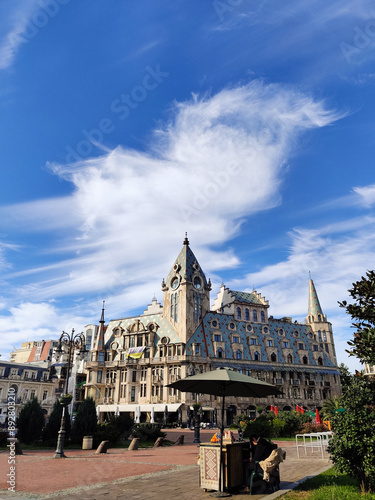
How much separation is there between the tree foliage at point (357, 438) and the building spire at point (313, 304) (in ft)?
199

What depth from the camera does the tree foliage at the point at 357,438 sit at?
7914mm

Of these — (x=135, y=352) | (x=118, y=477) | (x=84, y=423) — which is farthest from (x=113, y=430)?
(x=135, y=352)

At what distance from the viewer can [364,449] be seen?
7.98m

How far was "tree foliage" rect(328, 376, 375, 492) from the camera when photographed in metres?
7.91

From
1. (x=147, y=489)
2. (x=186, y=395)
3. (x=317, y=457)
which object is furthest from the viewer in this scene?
(x=186, y=395)

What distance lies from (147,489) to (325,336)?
6147cm

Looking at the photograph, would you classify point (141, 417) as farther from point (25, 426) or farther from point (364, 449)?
point (364, 449)

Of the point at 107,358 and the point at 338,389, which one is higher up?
the point at 107,358

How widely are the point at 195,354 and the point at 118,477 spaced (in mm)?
40514

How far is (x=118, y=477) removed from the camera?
1105cm

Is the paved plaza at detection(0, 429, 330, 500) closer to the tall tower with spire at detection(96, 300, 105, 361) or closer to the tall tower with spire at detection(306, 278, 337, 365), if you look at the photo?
the tall tower with spire at detection(96, 300, 105, 361)

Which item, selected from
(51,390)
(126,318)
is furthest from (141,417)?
(51,390)

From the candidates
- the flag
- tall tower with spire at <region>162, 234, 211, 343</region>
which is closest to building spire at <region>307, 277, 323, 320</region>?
tall tower with spire at <region>162, 234, 211, 343</region>

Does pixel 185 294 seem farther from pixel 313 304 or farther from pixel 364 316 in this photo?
pixel 364 316
